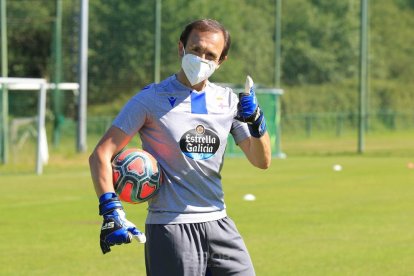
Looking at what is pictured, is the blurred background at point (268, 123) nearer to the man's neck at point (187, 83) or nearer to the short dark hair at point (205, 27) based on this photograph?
the man's neck at point (187, 83)

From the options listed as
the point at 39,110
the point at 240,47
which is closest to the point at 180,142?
the point at 39,110

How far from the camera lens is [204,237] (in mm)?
5797

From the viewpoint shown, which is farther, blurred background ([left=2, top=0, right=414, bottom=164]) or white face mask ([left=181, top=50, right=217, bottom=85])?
blurred background ([left=2, top=0, right=414, bottom=164])

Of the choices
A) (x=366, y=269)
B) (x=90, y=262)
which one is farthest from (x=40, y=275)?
(x=366, y=269)

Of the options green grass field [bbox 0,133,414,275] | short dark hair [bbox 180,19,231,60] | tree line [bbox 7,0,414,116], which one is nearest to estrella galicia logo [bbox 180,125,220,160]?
short dark hair [bbox 180,19,231,60]

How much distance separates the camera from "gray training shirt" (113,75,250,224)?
5.78 meters

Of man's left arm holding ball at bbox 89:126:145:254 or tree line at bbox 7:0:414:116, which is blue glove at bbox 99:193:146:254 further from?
tree line at bbox 7:0:414:116

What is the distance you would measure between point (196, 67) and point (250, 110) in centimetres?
39

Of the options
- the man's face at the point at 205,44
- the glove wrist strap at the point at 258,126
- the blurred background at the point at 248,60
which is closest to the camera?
the man's face at the point at 205,44

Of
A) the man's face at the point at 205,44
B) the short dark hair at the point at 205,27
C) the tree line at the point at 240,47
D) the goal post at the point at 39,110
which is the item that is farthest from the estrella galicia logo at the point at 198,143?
the tree line at the point at 240,47

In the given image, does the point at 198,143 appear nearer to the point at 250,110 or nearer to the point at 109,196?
the point at 250,110

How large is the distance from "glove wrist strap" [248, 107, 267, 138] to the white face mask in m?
0.36

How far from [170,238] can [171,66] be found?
106 ft

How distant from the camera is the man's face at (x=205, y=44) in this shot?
19.0 ft
